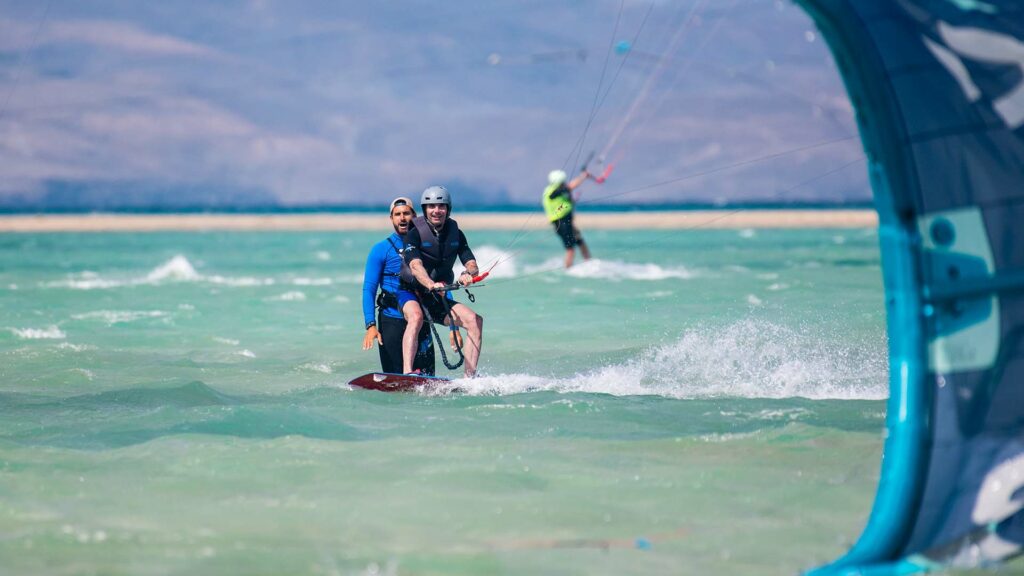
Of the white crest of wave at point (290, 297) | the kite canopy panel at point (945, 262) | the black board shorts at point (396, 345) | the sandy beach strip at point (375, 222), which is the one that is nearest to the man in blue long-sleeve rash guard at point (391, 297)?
the black board shorts at point (396, 345)

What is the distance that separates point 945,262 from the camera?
15.3 ft

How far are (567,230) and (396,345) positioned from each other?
10.1m

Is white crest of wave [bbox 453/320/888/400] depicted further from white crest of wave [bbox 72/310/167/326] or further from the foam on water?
the foam on water

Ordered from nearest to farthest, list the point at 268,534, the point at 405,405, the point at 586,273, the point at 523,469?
the point at 268,534 → the point at 523,469 → the point at 405,405 → the point at 586,273

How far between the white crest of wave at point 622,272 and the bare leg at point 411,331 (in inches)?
722

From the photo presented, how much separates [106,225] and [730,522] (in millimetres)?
105539

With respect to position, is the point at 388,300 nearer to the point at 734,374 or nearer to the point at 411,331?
the point at 411,331

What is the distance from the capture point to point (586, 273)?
29312 mm

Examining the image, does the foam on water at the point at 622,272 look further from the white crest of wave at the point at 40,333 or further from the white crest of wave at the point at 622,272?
the white crest of wave at the point at 40,333

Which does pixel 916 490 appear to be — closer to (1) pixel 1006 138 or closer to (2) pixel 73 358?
(1) pixel 1006 138

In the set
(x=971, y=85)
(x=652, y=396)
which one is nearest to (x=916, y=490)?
(x=971, y=85)

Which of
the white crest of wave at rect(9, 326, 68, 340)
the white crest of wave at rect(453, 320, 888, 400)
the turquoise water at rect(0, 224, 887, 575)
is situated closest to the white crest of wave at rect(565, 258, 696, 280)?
the turquoise water at rect(0, 224, 887, 575)

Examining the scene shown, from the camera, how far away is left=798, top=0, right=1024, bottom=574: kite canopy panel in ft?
15.2

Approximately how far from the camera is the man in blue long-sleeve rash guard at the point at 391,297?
377 inches
